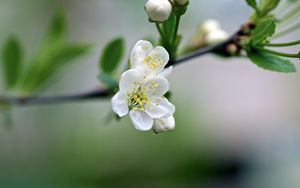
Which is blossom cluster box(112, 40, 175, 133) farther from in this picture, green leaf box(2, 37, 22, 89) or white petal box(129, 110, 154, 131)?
green leaf box(2, 37, 22, 89)

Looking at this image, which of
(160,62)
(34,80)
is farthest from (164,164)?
(160,62)

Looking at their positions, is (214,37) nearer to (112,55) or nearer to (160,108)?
(112,55)

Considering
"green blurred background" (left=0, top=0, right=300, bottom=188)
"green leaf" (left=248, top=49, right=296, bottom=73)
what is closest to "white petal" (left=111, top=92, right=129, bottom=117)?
"green leaf" (left=248, top=49, right=296, bottom=73)

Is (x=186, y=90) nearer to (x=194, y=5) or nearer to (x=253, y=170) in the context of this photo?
(x=253, y=170)

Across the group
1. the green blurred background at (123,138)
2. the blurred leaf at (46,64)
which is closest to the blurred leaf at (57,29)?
the blurred leaf at (46,64)

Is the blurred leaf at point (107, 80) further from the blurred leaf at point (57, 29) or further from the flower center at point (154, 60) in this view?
the blurred leaf at point (57, 29)

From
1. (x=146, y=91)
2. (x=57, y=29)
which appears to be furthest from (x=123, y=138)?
(x=146, y=91)
